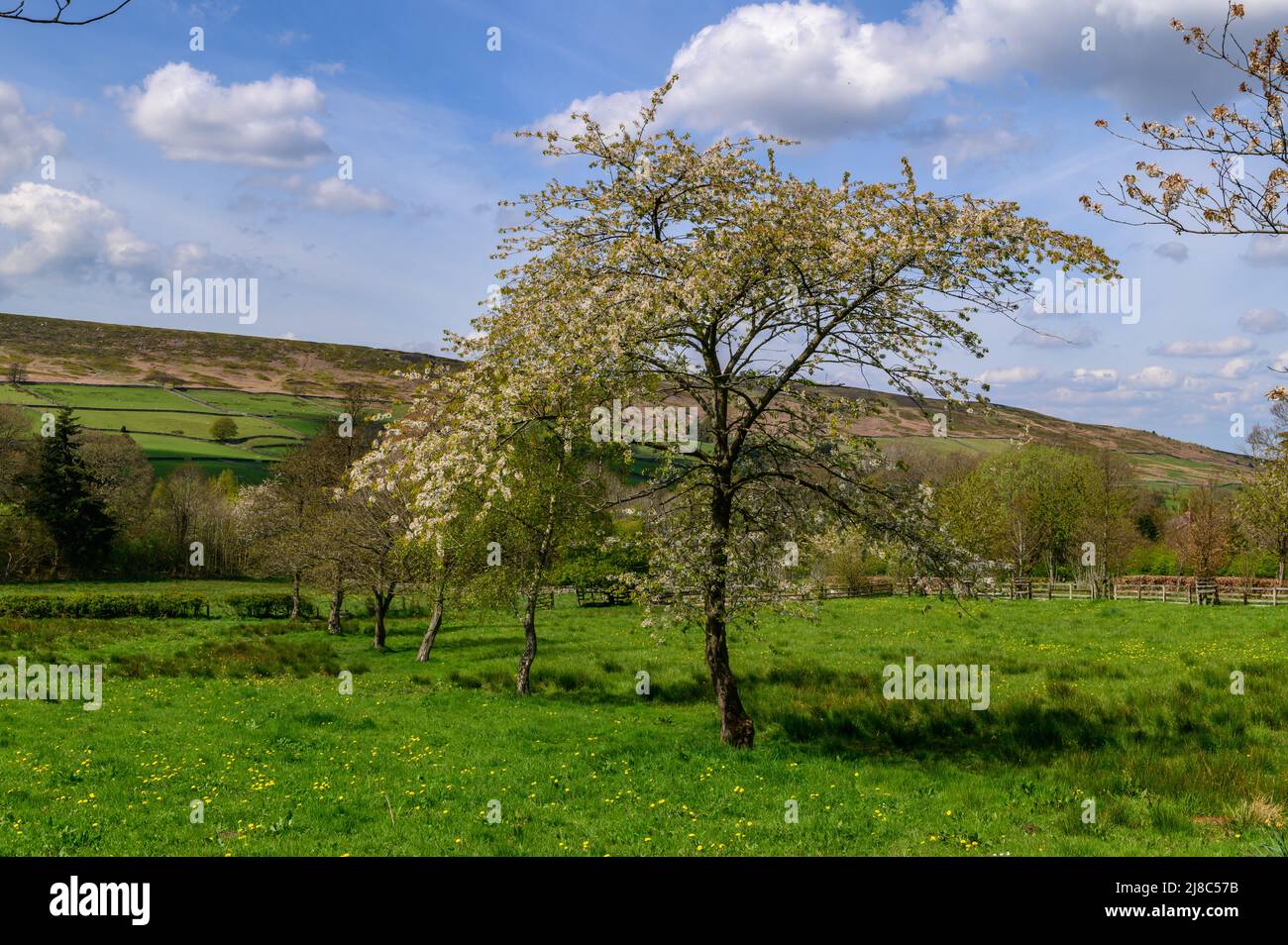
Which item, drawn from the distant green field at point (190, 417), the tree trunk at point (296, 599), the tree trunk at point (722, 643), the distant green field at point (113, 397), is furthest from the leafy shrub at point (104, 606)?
the distant green field at point (113, 397)

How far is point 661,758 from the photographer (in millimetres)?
15844

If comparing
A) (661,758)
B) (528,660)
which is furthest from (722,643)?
(528,660)

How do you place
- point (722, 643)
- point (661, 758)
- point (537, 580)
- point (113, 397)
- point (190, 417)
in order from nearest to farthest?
point (661, 758) < point (722, 643) < point (537, 580) < point (190, 417) < point (113, 397)

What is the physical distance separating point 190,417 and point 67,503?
236ft

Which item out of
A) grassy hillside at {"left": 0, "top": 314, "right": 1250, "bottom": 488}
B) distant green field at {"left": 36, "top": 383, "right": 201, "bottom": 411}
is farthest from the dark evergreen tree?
distant green field at {"left": 36, "top": 383, "right": 201, "bottom": 411}

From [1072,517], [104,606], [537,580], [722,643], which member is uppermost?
[1072,517]

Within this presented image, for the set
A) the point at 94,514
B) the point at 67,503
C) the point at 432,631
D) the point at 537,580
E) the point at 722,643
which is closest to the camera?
the point at 722,643

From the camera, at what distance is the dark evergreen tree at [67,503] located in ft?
232

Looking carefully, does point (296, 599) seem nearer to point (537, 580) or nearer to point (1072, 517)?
point (537, 580)

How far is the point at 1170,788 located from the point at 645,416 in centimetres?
1099

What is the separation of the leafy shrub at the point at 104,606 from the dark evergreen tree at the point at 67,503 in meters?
20.9

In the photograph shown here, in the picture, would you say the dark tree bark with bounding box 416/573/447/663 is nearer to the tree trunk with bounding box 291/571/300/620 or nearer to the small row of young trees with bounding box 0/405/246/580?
the tree trunk with bounding box 291/571/300/620
